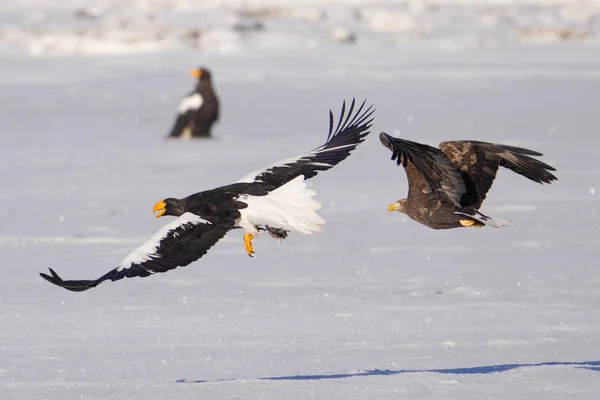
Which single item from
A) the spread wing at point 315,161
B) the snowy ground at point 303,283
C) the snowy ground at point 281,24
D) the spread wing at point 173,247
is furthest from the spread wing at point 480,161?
the snowy ground at point 281,24

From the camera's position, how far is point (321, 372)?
529cm

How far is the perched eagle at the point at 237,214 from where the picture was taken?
5.30 m

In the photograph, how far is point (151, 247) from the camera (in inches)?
213

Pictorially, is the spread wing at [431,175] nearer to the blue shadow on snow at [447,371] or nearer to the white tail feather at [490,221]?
the white tail feather at [490,221]

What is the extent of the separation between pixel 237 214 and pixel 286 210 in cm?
24

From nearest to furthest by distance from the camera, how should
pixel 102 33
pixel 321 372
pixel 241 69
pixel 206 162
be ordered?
pixel 321 372 → pixel 206 162 → pixel 241 69 → pixel 102 33

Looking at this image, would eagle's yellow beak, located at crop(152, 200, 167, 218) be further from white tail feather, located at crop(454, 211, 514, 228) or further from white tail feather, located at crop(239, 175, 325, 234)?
white tail feather, located at crop(454, 211, 514, 228)

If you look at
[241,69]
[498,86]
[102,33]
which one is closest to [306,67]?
[241,69]

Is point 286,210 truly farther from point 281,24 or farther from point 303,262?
point 281,24

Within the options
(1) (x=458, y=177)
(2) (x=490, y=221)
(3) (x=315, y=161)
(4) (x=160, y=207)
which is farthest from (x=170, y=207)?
(2) (x=490, y=221)

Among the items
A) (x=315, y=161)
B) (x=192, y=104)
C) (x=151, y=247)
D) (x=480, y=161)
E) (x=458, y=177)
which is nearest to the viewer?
(x=151, y=247)

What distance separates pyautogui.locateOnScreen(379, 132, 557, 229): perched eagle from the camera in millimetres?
5746

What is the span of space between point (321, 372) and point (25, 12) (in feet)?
112

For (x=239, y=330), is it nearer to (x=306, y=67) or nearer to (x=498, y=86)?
(x=498, y=86)
